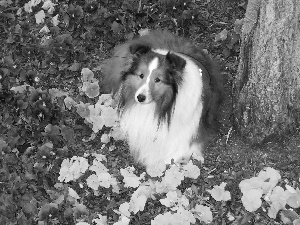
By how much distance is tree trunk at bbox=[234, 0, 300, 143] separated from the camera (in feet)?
15.2

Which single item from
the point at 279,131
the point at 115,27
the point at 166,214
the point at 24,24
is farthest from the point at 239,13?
the point at 166,214

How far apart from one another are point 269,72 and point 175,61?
0.94m

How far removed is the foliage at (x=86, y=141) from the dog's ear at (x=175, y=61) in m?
1.03

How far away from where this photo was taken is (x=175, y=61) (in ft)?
15.1

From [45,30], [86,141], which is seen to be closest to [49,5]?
[45,30]

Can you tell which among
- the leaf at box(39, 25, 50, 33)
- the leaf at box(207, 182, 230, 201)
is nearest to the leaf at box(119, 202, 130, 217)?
the leaf at box(207, 182, 230, 201)

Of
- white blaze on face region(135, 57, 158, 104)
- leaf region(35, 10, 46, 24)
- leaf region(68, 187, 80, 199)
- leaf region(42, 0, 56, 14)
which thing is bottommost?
leaf region(68, 187, 80, 199)

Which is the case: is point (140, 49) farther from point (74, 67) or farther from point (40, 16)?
point (40, 16)

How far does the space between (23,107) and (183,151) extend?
1765mm

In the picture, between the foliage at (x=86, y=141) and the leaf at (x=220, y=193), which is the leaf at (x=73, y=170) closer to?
the foliage at (x=86, y=141)

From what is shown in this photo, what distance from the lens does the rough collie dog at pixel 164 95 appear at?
474cm

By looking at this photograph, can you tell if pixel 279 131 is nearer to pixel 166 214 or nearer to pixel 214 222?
pixel 214 222

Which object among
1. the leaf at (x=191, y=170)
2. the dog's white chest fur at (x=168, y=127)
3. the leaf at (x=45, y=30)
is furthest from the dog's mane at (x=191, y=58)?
the leaf at (x=45, y=30)

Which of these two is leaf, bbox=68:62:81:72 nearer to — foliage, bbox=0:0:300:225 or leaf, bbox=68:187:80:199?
foliage, bbox=0:0:300:225
